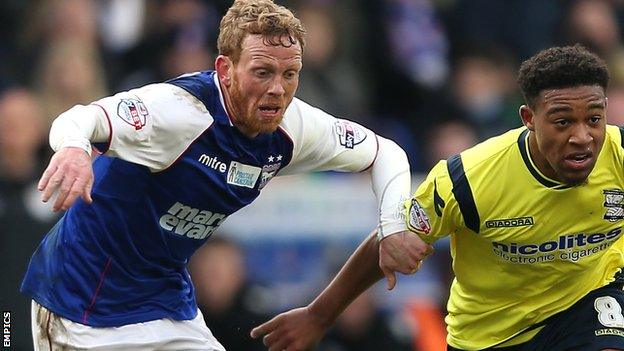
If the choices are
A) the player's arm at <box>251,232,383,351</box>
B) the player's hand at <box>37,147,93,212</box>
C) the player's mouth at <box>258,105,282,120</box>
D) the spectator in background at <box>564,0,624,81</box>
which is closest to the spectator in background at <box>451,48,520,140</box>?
the spectator in background at <box>564,0,624,81</box>

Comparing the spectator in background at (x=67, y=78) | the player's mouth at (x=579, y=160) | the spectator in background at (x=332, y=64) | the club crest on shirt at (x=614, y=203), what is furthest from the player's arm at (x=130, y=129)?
the spectator in background at (x=332, y=64)

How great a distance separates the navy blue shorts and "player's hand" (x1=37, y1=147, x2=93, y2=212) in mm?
2394

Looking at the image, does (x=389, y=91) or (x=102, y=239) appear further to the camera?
(x=389, y=91)

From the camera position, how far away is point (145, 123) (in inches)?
239

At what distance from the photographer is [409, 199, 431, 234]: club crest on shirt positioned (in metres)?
6.45

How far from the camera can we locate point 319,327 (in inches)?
283

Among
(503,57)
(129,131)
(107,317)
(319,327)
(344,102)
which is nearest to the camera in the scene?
(129,131)

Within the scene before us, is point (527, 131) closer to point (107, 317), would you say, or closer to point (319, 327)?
point (319, 327)

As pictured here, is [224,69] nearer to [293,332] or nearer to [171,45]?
[293,332]

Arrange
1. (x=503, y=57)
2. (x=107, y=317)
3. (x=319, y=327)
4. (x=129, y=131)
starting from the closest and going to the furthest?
(x=129, y=131) < (x=107, y=317) < (x=319, y=327) < (x=503, y=57)

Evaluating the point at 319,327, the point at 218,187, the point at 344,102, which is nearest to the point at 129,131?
the point at 218,187

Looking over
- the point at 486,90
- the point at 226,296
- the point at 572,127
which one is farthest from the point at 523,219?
the point at 486,90

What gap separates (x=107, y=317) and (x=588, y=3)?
24.7ft

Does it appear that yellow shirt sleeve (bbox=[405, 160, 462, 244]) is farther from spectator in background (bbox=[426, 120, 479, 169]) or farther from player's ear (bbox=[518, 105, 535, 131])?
spectator in background (bbox=[426, 120, 479, 169])
